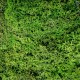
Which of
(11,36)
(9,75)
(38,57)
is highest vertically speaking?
(11,36)

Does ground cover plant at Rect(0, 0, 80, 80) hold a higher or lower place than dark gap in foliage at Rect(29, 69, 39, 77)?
higher

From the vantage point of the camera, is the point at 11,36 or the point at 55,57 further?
the point at 11,36

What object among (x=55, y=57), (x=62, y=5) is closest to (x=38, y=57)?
(x=55, y=57)

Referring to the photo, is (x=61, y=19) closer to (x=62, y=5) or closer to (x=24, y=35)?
(x=62, y=5)

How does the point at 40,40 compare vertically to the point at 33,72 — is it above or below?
above

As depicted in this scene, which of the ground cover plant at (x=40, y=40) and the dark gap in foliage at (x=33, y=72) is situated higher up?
the ground cover plant at (x=40, y=40)

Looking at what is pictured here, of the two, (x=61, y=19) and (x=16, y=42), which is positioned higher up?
(x=61, y=19)

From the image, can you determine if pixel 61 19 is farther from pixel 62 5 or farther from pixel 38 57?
pixel 38 57
